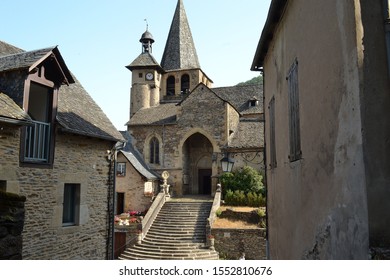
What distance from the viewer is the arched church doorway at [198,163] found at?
2852cm

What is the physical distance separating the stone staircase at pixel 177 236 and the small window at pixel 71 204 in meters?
6.98

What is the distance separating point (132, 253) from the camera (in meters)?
16.4

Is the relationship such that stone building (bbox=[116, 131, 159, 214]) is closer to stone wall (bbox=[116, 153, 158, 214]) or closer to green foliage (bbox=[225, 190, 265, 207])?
stone wall (bbox=[116, 153, 158, 214])

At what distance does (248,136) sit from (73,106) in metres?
16.8

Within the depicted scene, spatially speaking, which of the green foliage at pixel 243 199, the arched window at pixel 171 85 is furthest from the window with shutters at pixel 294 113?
the arched window at pixel 171 85

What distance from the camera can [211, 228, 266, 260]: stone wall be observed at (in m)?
16.4

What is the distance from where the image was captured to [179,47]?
38.8m

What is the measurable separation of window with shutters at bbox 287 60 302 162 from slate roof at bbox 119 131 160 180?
60.2 feet

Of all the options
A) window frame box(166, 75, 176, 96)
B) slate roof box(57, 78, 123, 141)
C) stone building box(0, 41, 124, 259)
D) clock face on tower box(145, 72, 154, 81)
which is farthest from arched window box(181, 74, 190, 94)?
stone building box(0, 41, 124, 259)

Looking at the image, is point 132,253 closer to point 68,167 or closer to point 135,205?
point 135,205

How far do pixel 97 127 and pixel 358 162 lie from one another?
887cm

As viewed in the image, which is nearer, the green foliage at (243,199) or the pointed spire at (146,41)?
the green foliage at (243,199)

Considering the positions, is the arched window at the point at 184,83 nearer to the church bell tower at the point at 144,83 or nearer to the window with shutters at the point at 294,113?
the church bell tower at the point at 144,83

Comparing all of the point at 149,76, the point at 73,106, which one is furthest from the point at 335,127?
the point at 149,76
